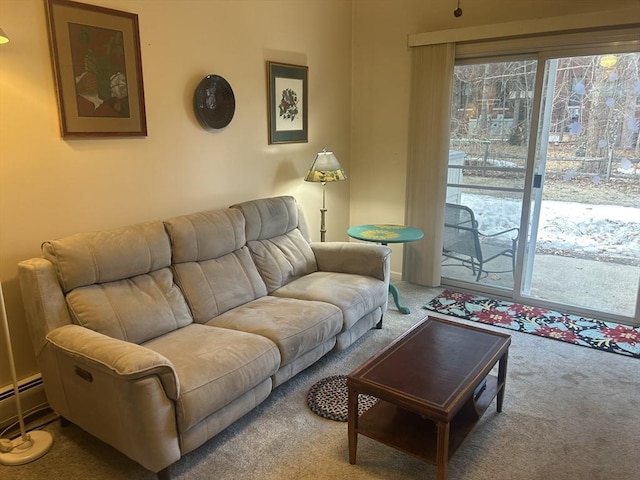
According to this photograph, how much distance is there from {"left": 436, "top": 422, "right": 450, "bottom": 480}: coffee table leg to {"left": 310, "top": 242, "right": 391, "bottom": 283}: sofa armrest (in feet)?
5.17

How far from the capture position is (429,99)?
4020 mm

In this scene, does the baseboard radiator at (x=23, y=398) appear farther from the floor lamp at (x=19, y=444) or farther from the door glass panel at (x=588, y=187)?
the door glass panel at (x=588, y=187)

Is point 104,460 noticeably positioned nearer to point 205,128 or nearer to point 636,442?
point 205,128

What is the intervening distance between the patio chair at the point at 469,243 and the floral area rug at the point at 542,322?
12.6 inches

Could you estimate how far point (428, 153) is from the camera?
4113 millimetres

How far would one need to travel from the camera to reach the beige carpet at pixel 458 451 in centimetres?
208

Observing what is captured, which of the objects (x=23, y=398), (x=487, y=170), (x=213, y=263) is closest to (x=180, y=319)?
(x=213, y=263)

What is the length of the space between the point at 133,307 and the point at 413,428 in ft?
4.86

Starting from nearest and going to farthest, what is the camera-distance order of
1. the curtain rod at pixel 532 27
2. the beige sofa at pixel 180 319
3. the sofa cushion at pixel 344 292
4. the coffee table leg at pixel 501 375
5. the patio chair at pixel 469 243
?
the beige sofa at pixel 180 319 < the coffee table leg at pixel 501 375 < the sofa cushion at pixel 344 292 < the curtain rod at pixel 532 27 < the patio chair at pixel 469 243

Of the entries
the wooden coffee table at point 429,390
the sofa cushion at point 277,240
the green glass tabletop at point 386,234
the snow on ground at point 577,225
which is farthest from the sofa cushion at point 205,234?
the snow on ground at point 577,225

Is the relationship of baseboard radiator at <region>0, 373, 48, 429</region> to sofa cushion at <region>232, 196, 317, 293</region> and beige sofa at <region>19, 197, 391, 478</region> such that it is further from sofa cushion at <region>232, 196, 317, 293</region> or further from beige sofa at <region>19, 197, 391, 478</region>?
sofa cushion at <region>232, 196, 317, 293</region>

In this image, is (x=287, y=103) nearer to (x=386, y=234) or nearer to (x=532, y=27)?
(x=386, y=234)

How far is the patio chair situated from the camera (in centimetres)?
410

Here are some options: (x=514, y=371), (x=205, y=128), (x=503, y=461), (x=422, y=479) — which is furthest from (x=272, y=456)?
(x=205, y=128)
